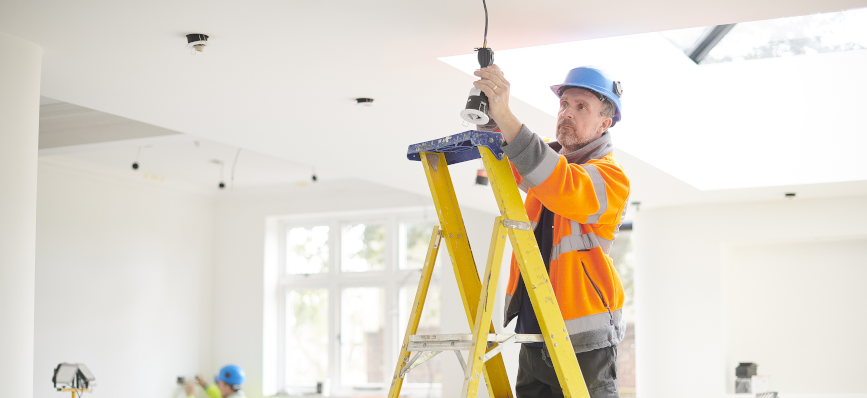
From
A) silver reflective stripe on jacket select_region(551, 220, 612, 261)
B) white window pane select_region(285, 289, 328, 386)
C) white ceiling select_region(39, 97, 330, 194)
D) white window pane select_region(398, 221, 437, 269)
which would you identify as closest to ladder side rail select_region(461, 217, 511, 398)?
silver reflective stripe on jacket select_region(551, 220, 612, 261)

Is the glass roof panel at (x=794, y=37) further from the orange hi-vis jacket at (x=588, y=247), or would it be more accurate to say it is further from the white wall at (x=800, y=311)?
the orange hi-vis jacket at (x=588, y=247)

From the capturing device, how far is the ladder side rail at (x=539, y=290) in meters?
1.75

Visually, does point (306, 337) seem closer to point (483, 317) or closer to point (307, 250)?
point (307, 250)

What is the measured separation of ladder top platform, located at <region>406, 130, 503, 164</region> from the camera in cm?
173

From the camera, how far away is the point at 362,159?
16.9 ft

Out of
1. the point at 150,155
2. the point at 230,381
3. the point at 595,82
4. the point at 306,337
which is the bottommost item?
the point at 230,381

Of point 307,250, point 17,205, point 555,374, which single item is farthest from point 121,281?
point 555,374

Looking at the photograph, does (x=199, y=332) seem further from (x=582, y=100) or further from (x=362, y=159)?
(x=582, y=100)

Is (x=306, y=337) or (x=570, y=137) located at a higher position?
(x=570, y=137)

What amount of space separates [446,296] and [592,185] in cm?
596

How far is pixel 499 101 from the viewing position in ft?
5.80

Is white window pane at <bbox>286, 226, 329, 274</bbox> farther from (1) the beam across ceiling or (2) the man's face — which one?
(2) the man's face

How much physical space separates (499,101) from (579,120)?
364mm

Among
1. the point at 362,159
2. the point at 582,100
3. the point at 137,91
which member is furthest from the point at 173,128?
the point at 582,100
